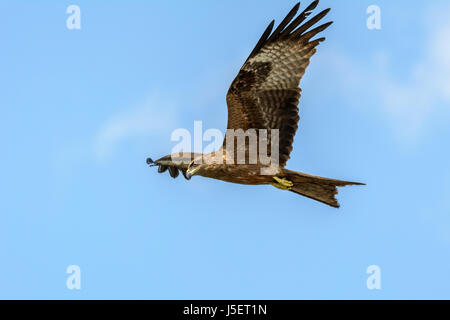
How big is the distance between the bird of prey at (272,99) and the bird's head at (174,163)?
1.45ft

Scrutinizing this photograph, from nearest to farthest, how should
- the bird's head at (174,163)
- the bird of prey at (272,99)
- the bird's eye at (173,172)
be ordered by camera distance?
the bird of prey at (272,99), the bird's head at (174,163), the bird's eye at (173,172)

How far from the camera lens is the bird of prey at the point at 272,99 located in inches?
488

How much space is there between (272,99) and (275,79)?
291mm

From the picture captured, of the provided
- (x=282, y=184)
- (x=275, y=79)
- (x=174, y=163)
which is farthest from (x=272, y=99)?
(x=174, y=163)

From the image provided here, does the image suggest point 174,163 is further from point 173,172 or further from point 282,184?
point 282,184

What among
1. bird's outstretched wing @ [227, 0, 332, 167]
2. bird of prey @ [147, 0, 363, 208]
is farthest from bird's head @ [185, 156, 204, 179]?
bird's outstretched wing @ [227, 0, 332, 167]

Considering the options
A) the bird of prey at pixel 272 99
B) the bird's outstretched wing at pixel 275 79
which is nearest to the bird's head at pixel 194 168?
the bird of prey at pixel 272 99

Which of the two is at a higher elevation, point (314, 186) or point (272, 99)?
point (272, 99)

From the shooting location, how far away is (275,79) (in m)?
12.5

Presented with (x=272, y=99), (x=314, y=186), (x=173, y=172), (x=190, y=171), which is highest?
(x=272, y=99)

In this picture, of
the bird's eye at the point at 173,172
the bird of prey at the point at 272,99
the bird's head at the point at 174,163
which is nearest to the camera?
the bird of prey at the point at 272,99

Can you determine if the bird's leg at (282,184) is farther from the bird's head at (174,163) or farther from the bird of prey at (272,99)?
the bird's head at (174,163)

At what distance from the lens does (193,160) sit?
1277cm

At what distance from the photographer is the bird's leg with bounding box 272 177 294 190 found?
1270 centimetres
